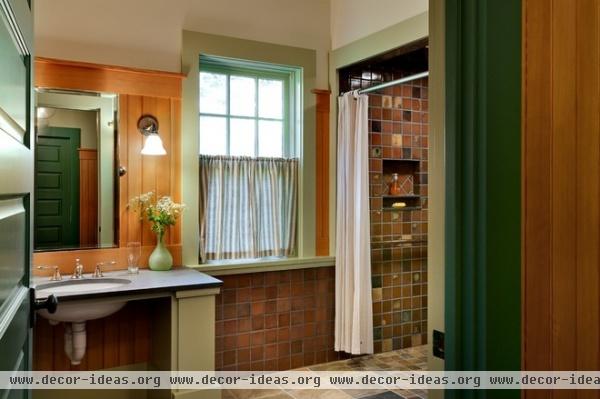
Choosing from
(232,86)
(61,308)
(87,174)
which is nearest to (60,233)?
(87,174)

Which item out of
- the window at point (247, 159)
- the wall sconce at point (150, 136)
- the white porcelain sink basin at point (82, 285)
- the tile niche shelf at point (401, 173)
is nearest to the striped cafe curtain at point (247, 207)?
the window at point (247, 159)

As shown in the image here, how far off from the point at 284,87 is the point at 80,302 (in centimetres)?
212

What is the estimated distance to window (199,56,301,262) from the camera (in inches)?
131

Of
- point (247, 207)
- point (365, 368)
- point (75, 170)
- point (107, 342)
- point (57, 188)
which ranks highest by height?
point (75, 170)

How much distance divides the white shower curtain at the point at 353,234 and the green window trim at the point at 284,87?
35 cm

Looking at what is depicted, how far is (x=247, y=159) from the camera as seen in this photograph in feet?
11.2

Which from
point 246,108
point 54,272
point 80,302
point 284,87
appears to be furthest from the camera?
point 284,87

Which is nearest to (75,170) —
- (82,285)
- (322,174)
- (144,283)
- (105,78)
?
(105,78)

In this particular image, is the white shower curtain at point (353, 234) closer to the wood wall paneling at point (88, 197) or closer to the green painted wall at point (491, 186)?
the wood wall paneling at point (88, 197)

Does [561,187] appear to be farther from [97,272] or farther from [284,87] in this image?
[284,87]

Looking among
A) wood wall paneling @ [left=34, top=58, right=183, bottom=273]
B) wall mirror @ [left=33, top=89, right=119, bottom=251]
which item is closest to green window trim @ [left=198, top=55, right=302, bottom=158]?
wood wall paneling @ [left=34, top=58, right=183, bottom=273]

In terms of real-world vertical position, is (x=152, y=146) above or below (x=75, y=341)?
above

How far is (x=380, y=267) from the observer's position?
12.7 ft

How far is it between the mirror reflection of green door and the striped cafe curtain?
793 mm
